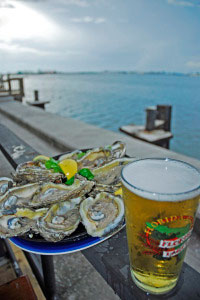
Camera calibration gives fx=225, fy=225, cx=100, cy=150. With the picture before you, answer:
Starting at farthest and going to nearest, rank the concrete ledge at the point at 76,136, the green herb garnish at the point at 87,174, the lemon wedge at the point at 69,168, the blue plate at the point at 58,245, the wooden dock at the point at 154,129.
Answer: the wooden dock at the point at 154,129, the concrete ledge at the point at 76,136, the lemon wedge at the point at 69,168, the green herb garnish at the point at 87,174, the blue plate at the point at 58,245

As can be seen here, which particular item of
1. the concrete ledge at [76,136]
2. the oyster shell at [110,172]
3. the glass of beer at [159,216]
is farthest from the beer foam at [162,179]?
the concrete ledge at [76,136]

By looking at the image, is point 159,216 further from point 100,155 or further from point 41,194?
point 100,155

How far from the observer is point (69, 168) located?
1.20 meters

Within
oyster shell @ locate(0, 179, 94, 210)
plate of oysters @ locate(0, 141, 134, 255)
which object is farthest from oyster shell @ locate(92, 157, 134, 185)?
oyster shell @ locate(0, 179, 94, 210)

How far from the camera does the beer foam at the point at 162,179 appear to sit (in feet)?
1.79

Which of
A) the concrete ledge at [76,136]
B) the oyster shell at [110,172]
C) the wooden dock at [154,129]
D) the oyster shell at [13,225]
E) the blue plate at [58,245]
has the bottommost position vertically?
the wooden dock at [154,129]

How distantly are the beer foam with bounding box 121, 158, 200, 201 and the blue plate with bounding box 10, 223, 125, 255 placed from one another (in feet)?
0.84

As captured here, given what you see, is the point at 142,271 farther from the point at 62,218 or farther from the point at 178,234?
the point at 62,218

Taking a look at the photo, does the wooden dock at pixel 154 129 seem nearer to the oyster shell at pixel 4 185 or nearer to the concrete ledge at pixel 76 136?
the concrete ledge at pixel 76 136

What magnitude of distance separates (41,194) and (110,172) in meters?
0.34

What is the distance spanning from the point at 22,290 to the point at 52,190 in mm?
771

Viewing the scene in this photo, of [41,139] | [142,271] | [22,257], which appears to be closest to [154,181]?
[142,271]

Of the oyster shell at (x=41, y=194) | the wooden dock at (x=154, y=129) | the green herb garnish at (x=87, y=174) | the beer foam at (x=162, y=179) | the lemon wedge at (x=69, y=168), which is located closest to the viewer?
the beer foam at (x=162, y=179)

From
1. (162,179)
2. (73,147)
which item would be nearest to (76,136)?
(73,147)
